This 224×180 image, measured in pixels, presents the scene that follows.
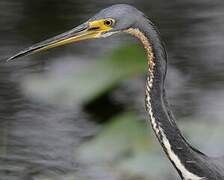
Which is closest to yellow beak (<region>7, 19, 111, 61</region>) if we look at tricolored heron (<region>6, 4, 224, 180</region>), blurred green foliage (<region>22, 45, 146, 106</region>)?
tricolored heron (<region>6, 4, 224, 180</region>)

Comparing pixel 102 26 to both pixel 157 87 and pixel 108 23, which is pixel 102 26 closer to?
pixel 108 23

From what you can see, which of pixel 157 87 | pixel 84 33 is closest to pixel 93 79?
pixel 84 33

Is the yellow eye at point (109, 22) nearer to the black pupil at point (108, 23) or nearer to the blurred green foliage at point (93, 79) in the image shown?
the black pupil at point (108, 23)

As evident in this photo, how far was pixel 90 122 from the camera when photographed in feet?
19.4

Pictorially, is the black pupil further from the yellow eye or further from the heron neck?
the heron neck

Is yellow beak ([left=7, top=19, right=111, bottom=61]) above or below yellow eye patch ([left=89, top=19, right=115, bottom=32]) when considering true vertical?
below

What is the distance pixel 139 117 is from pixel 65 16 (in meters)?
1.62

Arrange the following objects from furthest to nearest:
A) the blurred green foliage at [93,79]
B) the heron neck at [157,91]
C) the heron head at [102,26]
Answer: the blurred green foliage at [93,79], the heron head at [102,26], the heron neck at [157,91]

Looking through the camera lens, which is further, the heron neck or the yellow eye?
the yellow eye

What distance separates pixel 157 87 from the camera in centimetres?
429

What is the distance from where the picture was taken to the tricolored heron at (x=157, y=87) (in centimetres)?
428

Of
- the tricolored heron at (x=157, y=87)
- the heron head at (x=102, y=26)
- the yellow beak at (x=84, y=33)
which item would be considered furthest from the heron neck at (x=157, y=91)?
the yellow beak at (x=84, y=33)

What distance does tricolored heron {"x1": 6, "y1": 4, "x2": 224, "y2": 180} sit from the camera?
4281mm

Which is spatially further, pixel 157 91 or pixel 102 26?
pixel 102 26
